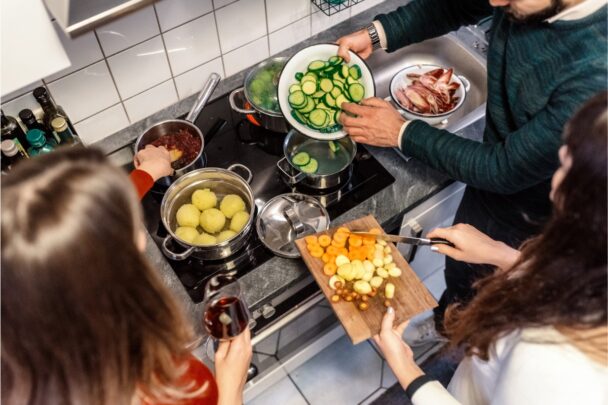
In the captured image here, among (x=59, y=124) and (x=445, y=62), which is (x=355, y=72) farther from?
(x=59, y=124)

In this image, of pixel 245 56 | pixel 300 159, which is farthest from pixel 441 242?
pixel 245 56

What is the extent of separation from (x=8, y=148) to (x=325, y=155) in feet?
2.61

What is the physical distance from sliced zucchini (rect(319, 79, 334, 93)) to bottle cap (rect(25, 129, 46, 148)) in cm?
73

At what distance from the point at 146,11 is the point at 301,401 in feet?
4.75

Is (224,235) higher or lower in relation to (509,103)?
lower

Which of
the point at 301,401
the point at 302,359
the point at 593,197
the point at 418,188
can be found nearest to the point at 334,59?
the point at 418,188

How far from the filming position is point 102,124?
146 cm

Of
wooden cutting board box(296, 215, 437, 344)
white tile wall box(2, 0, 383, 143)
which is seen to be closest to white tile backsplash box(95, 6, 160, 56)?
white tile wall box(2, 0, 383, 143)

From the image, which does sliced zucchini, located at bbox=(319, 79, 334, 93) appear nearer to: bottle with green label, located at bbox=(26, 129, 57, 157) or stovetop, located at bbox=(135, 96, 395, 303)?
stovetop, located at bbox=(135, 96, 395, 303)

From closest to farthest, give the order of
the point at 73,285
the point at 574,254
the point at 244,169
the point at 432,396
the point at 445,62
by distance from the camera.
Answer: the point at 73,285 → the point at 574,254 → the point at 432,396 → the point at 244,169 → the point at 445,62

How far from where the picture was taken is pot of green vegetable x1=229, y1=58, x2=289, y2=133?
1.47 m

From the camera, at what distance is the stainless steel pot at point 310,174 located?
1.36 m

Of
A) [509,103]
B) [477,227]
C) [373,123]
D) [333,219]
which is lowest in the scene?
[477,227]

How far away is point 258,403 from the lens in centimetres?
192
